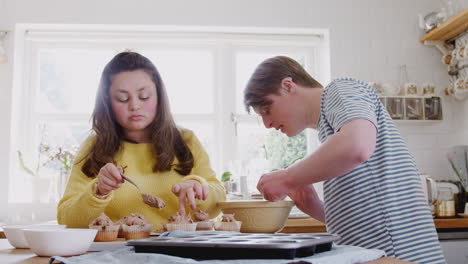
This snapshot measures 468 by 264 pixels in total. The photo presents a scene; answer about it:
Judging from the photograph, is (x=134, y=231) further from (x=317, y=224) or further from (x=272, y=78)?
(x=317, y=224)

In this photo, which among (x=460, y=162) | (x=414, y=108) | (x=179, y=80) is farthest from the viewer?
(x=179, y=80)

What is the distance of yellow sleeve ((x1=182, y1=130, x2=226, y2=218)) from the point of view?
155 centimetres

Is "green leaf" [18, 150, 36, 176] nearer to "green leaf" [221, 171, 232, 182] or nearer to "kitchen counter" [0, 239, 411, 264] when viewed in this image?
"green leaf" [221, 171, 232, 182]

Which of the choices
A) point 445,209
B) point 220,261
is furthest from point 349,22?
point 220,261

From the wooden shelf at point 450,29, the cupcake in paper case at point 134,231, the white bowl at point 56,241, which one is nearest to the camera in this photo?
the white bowl at point 56,241

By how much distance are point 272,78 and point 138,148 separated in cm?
59

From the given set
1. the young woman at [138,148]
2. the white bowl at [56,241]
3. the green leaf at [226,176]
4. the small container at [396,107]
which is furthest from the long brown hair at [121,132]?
the small container at [396,107]

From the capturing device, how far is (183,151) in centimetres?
175

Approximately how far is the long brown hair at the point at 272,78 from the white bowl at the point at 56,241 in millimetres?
754

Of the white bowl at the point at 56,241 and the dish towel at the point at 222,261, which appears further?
the white bowl at the point at 56,241

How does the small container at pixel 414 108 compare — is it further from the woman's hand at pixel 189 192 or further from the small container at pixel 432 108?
the woman's hand at pixel 189 192

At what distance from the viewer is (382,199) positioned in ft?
4.09

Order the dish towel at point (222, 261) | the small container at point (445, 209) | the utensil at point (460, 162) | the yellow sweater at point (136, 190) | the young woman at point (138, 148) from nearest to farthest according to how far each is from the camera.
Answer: the dish towel at point (222, 261) → the yellow sweater at point (136, 190) → the young woman at point (138, 148) → the small container at point (445, 209) → the utensil at point (460, 162)

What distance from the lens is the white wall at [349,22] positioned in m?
3.23
